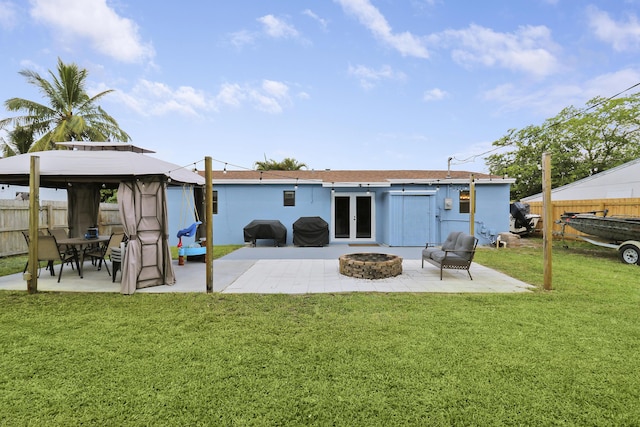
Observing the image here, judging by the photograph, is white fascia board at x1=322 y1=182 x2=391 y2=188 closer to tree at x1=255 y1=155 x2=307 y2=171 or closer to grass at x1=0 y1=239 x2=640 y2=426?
grass at x1=0 y1=239 x2=640 y2=426

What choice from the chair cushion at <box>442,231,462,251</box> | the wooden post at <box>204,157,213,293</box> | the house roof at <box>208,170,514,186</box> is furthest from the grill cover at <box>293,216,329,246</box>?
the wooden post at <box>204,157,213,293</box>

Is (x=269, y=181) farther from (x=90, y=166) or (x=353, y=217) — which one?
(x=90, y=166)

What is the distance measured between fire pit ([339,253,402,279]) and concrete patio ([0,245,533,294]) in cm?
15

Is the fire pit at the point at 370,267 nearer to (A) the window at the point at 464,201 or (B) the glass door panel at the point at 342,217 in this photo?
(B) the glass door panel at the point at 342,217

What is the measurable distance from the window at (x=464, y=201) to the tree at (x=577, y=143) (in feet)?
30.2

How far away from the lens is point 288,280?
6.42m

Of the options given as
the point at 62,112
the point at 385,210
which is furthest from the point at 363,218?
the point at 62,112

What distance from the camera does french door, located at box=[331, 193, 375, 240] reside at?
511 inches

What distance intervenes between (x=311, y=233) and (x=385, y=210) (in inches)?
128

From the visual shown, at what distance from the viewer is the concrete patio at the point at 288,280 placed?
18.6 feet

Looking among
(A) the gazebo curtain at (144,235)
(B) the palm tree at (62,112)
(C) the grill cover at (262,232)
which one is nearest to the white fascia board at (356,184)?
(C) the grill cover at (262,232)

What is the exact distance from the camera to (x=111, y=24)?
9656 millimetres

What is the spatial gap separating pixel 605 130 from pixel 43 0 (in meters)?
31.0

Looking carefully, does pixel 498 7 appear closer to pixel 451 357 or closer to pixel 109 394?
pixel 451 357
